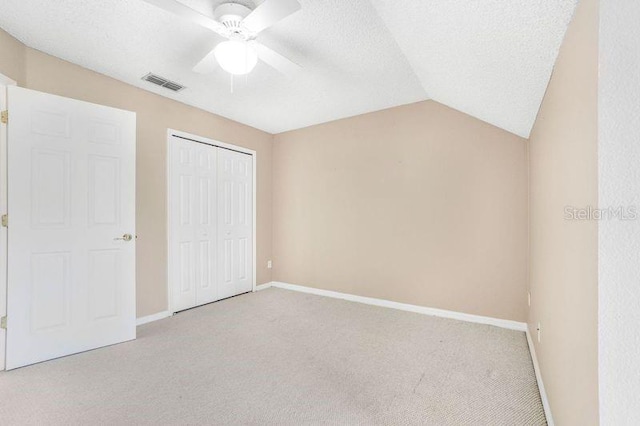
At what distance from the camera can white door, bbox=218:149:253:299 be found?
3961mm

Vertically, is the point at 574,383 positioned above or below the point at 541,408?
above

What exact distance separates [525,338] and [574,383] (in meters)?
1.95

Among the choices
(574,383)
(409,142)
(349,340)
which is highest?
(409,142)

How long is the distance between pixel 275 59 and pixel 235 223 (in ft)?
8.50

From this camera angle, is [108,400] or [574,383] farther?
[108,400]

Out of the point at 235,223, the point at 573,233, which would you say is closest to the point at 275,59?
the point at 573,233

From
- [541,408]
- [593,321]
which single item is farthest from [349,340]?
[593,321]

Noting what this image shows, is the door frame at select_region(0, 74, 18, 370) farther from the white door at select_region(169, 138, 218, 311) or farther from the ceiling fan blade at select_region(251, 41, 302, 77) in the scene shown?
the ceiling fan blade at select_region(251, 41, 302, 77)

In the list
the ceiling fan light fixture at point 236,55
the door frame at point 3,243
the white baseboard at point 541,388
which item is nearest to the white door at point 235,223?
the door frame at point 3,243

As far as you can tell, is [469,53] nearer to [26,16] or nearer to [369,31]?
[369,31]

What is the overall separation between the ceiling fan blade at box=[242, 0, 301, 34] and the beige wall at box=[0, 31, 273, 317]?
193 centimetres

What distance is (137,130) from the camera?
305 centimetres

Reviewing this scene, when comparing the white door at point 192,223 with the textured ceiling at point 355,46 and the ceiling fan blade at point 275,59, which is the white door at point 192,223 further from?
the ceiling fan blade at point 275,59

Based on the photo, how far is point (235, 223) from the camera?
4160mm
